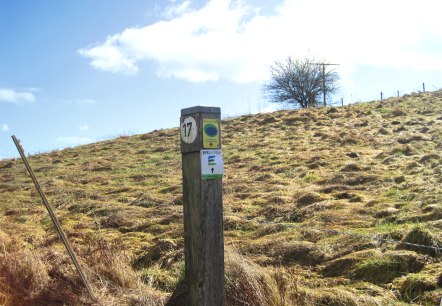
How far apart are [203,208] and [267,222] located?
438 cm

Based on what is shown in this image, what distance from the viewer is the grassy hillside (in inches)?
178

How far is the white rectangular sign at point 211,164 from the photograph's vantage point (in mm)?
3113

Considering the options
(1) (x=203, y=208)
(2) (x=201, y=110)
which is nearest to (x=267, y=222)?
(1) (x=203, y=208)

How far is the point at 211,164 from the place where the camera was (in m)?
3.15

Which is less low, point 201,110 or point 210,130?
point 201,110

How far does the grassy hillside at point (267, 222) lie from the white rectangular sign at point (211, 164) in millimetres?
1357

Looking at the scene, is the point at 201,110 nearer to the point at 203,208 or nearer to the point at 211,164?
the point at 211,164

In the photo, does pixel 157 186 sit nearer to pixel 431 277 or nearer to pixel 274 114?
pixel 431 277

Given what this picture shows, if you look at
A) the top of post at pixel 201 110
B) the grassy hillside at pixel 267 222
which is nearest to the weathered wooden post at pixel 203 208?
the top of post at pixel 201 110

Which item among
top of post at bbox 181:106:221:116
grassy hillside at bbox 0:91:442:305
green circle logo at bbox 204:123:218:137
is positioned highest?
top of post at bbox 181:106:221:116

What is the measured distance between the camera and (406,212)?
6.84m

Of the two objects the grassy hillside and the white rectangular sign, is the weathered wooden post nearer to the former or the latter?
the white rectangular sign

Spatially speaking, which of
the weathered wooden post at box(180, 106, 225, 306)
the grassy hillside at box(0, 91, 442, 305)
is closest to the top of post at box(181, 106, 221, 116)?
the weathered wooden post at box(180, 106, 225, 306)

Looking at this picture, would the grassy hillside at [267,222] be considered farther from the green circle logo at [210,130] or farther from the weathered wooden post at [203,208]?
the green circle logo at [210,130]
